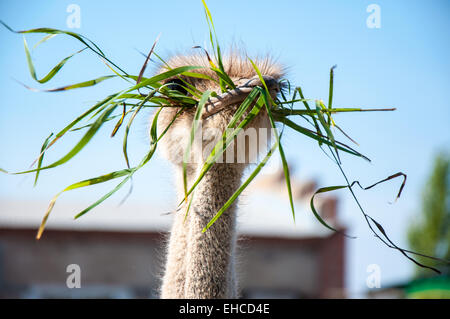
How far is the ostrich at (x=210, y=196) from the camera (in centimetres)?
215

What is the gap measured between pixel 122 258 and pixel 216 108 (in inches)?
467

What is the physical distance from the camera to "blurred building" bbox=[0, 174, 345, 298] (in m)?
13.1

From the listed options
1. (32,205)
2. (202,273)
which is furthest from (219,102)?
(32,205)

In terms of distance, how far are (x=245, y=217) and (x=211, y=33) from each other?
1.03 m

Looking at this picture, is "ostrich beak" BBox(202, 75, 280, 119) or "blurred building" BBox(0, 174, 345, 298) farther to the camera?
"blurred building" BBox(0, 174, 345, 298)

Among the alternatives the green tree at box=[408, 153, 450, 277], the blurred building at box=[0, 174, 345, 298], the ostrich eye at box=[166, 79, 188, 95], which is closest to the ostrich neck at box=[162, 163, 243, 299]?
the ostrich eye at box=[166, 79, 188, 95]

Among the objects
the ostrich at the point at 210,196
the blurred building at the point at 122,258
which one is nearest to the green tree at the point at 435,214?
the blurred building at the point at 122,258

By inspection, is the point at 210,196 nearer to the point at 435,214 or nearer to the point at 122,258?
the point at 122,258

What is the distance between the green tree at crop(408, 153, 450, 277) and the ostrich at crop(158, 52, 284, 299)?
28.6m

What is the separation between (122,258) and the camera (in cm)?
1346

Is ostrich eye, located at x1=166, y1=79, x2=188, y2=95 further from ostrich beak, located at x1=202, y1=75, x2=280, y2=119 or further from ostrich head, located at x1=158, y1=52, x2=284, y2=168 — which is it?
ostrich beak, located at x1=202, y1=75, x2=280, y2=119

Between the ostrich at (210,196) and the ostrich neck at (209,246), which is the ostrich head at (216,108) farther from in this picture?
the ostrich neck at (209,246)

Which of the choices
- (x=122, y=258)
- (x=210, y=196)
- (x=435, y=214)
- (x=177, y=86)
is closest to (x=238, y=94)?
(x=177, y=86)

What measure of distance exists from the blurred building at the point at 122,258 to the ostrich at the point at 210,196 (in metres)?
10.3
